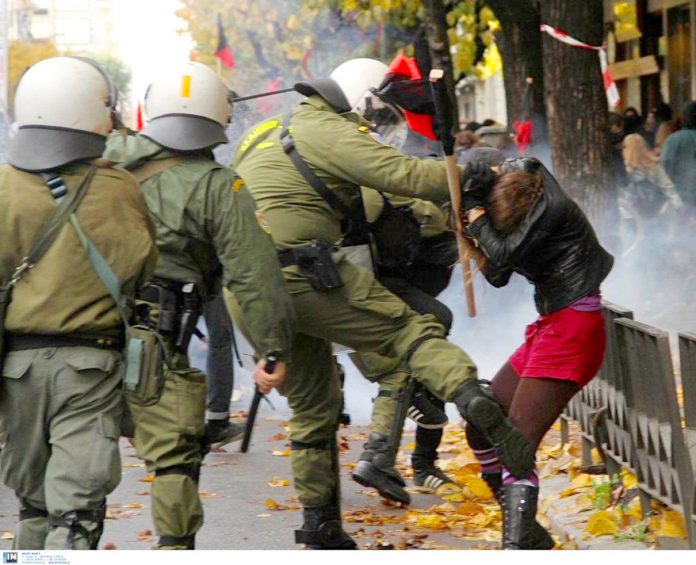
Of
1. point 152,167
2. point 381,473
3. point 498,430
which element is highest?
point 152,167

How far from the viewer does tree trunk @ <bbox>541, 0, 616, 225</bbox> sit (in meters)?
12.3

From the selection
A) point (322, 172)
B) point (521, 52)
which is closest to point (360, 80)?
point (322, 172)

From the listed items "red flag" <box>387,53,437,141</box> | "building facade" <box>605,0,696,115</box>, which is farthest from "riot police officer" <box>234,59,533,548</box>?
"building facade" <box>605,0,696,115</box>

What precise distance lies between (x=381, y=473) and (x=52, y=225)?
2526 mm

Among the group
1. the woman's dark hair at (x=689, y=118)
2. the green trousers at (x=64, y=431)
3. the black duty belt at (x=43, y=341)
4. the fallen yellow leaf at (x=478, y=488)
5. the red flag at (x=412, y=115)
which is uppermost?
the red flag at (x=412, y=115)

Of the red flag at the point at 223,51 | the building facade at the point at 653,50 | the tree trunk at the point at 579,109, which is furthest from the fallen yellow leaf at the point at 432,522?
the building facade at the point at 653,50

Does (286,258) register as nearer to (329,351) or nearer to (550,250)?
(329,351)

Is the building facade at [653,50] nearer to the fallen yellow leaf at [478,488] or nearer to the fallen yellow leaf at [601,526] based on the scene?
the fallen yellow leaf at [478,488]

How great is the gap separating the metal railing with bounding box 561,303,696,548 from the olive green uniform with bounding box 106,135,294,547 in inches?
50.8

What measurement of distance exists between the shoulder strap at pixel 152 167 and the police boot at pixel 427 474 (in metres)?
2.61

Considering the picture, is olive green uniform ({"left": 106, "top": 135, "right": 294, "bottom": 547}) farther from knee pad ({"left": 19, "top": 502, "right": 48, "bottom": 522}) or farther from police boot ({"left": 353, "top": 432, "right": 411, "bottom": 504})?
police boot ({"left": 353, "top": 432, "right": 411, "bottom": 504})

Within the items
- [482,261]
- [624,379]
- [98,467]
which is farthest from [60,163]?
[624,379]

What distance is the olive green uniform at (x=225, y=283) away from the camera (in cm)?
527

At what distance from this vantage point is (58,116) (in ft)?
16.3
